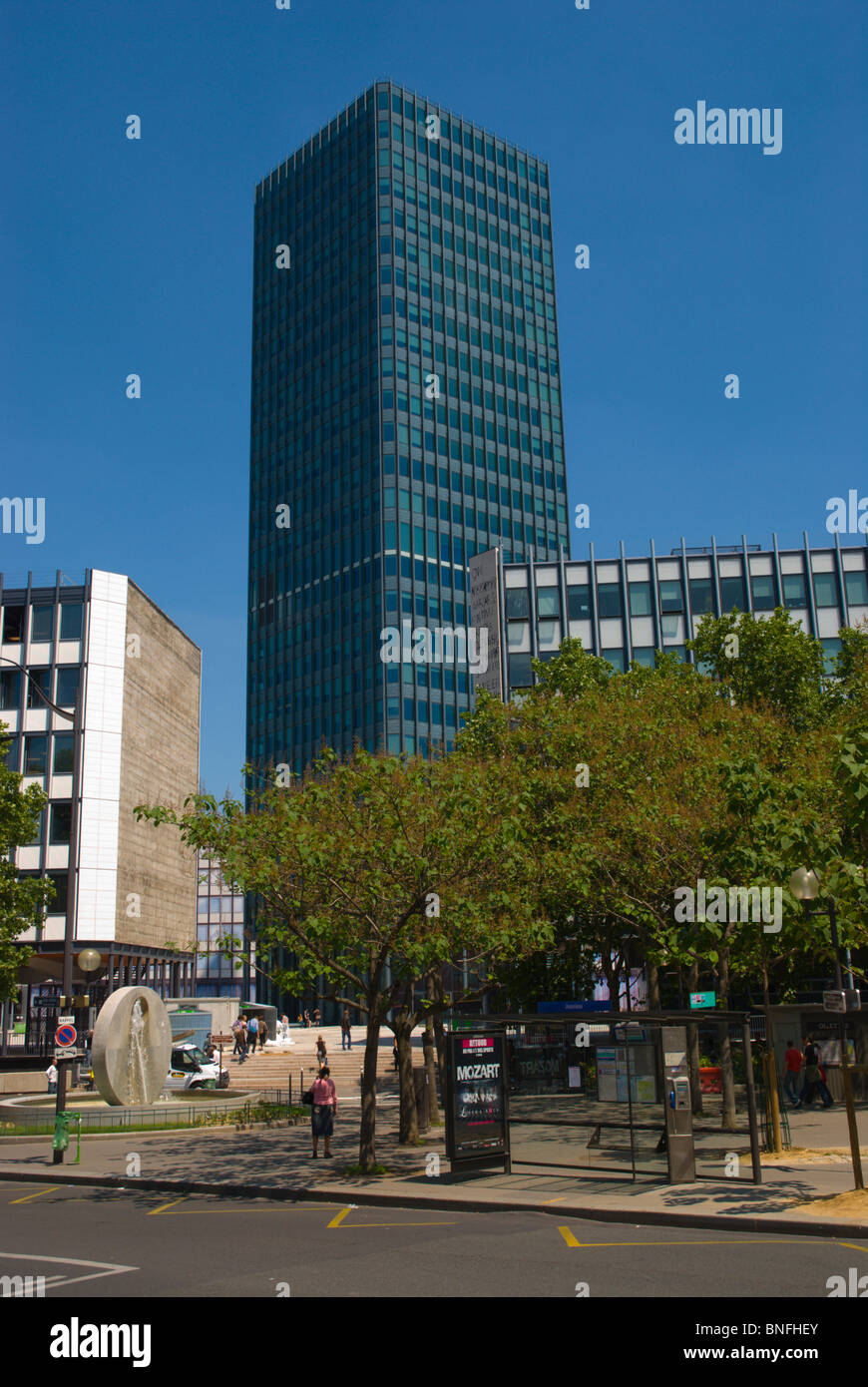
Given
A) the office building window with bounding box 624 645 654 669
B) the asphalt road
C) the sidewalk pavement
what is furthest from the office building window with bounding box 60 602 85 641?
the asphalt road

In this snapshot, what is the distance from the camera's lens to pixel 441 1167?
21.4 meters

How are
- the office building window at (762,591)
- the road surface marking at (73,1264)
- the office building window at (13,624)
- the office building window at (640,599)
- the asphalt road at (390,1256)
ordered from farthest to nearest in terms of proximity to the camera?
1. the office building window at (640,599)
2. the office building window at (762,591)
3. the office building window at (13,624)
4. the road surface marking at (73,1264)
5. the asphalt road at (390,1256)

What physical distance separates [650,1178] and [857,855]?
21.5 ft

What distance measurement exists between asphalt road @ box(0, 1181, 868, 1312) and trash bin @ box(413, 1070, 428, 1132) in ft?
37.1

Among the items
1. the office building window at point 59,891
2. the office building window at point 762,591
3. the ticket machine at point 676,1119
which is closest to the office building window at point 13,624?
the office building window at point 59,891

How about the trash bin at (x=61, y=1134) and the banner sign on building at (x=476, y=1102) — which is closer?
the banner sign on building at (x=476, y=1102)

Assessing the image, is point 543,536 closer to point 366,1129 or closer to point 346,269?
point 346,269

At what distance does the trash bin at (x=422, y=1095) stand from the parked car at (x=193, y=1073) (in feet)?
46.6

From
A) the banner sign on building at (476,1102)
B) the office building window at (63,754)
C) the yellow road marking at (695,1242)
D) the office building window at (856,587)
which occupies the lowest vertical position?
the yellow road marking at (695,1242)

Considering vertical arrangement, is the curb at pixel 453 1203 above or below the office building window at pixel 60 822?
below

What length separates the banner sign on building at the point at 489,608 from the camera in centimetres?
8056

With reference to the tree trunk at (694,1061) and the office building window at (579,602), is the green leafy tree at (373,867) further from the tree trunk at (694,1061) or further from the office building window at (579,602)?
the office building window at (579,602)

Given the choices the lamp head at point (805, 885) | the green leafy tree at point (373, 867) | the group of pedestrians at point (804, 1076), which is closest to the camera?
the lamp head at point (805, 885)

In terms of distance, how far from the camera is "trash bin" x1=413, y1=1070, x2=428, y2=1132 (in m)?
28.9
